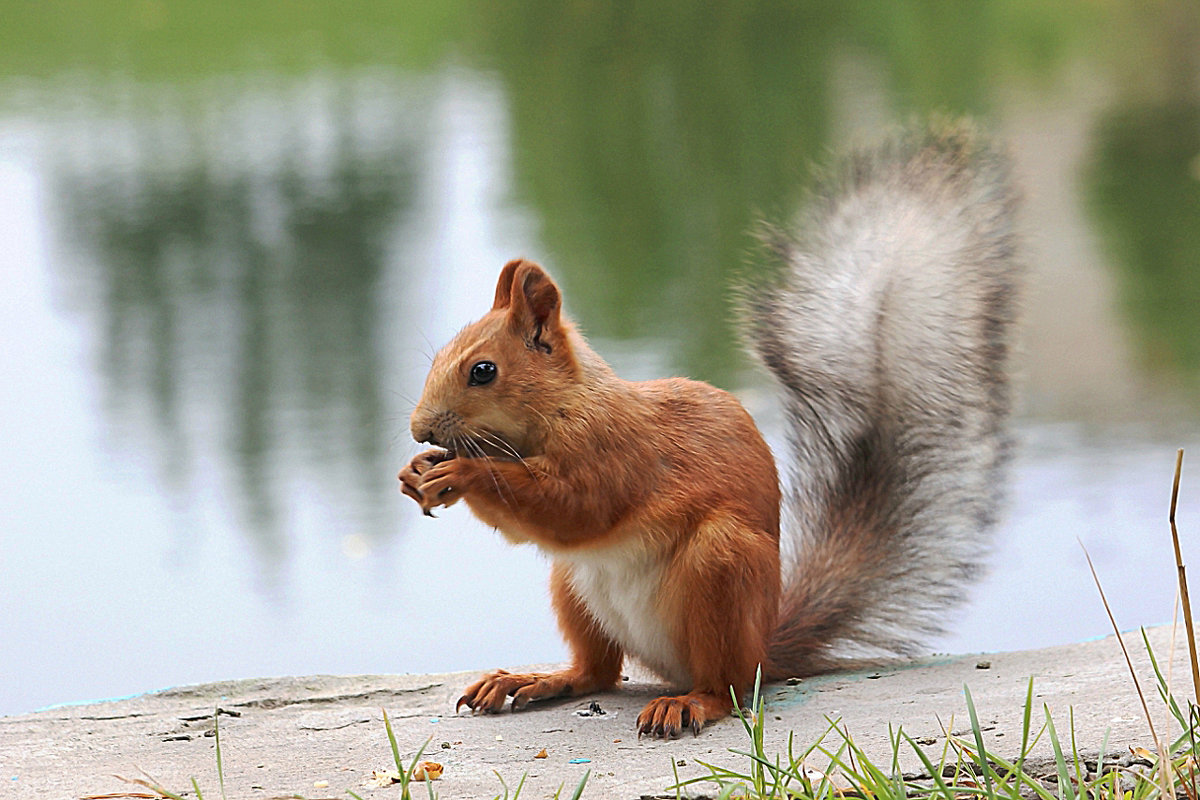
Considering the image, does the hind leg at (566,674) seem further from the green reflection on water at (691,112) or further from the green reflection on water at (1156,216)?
the green reflection on water at (1156,216)

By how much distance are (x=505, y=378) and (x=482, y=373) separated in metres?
0.02

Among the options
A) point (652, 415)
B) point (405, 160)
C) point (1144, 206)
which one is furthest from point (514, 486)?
point (405, 160)

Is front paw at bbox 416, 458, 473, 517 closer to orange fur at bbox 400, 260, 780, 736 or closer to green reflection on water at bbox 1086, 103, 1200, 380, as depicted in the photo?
orange fur at bbox 400, 260, 780, 736

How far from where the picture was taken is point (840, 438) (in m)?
1.72

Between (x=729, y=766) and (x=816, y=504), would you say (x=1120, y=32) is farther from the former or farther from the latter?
(x=729, y=766)

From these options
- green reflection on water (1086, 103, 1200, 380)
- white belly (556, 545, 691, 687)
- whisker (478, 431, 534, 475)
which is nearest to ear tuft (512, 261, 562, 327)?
whisker (478, 431, 534, 475)

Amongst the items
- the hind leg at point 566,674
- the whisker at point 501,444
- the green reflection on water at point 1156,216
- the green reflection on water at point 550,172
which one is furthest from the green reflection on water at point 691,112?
the whisker at point 501,444

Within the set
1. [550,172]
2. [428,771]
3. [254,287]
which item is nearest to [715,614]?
[428,771]

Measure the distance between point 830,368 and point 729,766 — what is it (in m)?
0.56

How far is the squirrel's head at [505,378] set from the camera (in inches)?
54.7

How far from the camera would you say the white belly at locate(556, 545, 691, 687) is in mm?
1468

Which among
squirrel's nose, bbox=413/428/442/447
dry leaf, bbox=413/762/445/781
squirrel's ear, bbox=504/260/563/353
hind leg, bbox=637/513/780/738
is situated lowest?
dry leaf, bbox=413/762/445/781

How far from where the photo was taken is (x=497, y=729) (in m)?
1.50

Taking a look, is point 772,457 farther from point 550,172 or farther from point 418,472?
→ point 550,172
